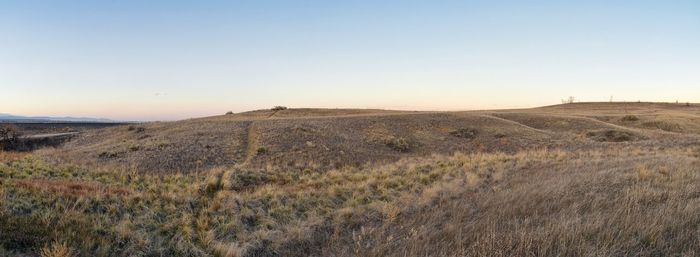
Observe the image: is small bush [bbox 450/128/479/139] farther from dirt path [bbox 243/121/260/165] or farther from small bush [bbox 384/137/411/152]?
dirt path [bbox 243/121/260/165]

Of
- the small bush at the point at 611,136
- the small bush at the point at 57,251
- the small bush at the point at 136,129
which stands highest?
the small bush at the point at 136,129

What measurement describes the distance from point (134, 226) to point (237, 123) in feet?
105

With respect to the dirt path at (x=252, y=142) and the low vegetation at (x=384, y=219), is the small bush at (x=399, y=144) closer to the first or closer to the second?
the dirt path at (x=252, y=142)

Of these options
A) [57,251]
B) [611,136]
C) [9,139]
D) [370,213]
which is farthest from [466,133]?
[9,139]

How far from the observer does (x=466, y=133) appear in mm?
36250

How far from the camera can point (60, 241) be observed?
6543 mm

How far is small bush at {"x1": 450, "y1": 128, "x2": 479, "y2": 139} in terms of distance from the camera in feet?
117

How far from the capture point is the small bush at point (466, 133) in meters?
35.7

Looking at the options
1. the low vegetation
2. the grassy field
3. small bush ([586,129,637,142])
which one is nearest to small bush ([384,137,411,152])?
the grassy field

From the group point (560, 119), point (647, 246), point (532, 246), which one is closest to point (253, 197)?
point (532, 246)

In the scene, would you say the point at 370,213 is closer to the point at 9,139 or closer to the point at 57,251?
the point at 57,251

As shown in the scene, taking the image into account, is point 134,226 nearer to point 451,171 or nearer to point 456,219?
point 456,219

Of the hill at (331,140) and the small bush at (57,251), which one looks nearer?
the small bush at (57,251)

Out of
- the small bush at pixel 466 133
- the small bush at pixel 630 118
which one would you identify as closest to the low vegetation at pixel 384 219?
the small bush at pixel 466 133
